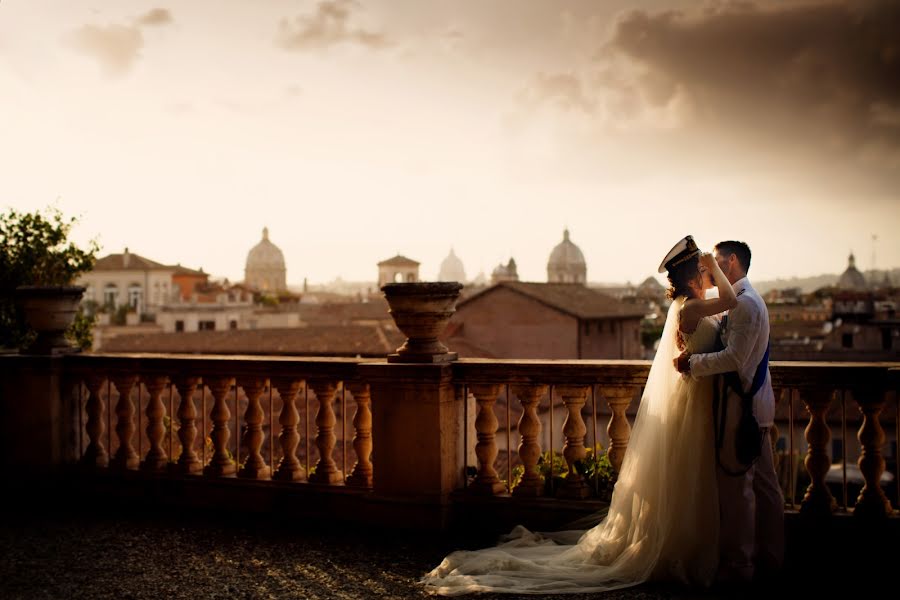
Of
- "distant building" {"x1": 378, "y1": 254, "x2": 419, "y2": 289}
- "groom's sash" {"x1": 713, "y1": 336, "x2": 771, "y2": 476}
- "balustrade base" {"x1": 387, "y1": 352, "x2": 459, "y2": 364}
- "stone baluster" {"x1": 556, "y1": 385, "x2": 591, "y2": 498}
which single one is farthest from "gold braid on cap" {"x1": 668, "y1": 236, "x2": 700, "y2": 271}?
"distant building" {"x1": 378, "y1": 254, "x2": 419, "y2": 289}

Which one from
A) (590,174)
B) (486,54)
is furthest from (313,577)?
(590,174)

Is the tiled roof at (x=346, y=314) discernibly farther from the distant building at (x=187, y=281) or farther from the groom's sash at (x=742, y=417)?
the groom's sash at (x=742, y=417)

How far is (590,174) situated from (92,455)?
1444 cm

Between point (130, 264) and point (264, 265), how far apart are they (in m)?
59.7

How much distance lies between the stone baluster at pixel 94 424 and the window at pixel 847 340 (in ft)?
162

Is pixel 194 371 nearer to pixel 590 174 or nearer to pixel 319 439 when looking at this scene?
pixel 319 439

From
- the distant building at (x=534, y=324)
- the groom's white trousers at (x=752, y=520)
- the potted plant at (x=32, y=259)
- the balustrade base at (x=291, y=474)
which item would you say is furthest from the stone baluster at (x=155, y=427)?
the distant building at (x=534, y=324)

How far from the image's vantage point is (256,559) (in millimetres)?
4945

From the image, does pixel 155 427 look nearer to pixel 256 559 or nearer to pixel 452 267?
pixel 256 559

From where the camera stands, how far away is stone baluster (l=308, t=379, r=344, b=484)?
5.64 metres

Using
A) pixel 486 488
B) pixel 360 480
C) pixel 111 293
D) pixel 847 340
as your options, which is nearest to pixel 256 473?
pixel 360 480

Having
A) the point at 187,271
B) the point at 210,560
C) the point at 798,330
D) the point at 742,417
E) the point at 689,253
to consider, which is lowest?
the point at 210,560

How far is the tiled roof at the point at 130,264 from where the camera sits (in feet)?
276

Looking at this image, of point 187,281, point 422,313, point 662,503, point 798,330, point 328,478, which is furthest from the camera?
point 187,281
